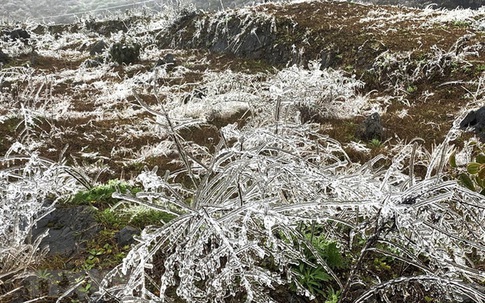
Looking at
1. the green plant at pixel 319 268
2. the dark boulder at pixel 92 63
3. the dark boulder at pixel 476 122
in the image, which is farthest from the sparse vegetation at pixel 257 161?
the dark boulder at pixel 92 63

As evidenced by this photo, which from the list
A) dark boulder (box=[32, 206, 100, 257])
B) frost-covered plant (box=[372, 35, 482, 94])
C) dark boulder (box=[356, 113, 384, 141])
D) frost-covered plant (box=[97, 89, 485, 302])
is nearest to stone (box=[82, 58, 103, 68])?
frost-covered plant (box=[372, 35, 482, 94])

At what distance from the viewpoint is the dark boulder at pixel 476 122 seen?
6.59 metres

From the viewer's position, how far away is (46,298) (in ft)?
7.47

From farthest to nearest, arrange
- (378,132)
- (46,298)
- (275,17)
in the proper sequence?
(275,17) → (378,132) → (46,298)

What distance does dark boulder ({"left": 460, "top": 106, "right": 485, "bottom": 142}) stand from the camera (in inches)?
260

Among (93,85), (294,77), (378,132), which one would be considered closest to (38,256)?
(378,132)

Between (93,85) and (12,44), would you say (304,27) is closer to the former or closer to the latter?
(93,85)

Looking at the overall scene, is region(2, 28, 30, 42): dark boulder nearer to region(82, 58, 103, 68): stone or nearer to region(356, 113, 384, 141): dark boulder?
region(82, 58, 103, 68): stone

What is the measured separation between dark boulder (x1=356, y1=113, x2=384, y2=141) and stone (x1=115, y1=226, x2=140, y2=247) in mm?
5393

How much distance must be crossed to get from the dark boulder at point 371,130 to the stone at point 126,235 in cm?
539

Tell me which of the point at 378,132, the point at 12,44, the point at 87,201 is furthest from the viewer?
the point at 12,44

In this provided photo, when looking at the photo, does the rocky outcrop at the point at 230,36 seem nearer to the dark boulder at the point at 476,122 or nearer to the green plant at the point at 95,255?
the dark boulder at the point at 476,122

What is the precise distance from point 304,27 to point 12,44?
1884cm

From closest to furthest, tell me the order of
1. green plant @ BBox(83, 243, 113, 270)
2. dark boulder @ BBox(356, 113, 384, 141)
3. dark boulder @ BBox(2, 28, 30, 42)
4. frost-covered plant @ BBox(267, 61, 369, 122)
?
green plant @ BBox(83, 243, 113, 270)
dark boulder @ BBox(356, 113, 384, 141)
frost-covered plant @ BBox(267, 61, 369, 122)
dark boulder @ BBox(2, 28, 30, 42)
